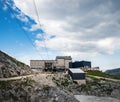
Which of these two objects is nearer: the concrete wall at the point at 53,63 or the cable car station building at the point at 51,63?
the cable car station building at the point at 51,63

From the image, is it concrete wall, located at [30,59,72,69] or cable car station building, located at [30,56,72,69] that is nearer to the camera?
cable car station building, located at [30,56,72,69]

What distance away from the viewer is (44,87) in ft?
206

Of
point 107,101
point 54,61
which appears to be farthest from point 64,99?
point 54,61

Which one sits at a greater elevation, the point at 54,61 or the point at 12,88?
the point at 54,61

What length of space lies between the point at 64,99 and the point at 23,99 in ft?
38.7

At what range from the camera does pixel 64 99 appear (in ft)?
189

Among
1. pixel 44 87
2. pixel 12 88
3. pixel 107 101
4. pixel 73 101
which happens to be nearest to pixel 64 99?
pixel 73 101

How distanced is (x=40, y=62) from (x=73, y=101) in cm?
9684

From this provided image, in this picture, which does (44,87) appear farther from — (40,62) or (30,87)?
(40,62)

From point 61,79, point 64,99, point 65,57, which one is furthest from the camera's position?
point 65,57

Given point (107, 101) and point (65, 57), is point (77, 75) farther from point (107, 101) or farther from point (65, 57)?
point (65, 57)

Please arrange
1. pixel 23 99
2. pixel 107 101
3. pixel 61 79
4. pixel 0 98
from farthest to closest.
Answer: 1. pixel 61 79
2. pixel 107 101
3. pixel 23 99
4. pixel 0 98

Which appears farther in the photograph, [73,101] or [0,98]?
[73,101]

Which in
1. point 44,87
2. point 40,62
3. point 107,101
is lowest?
point 107,101
